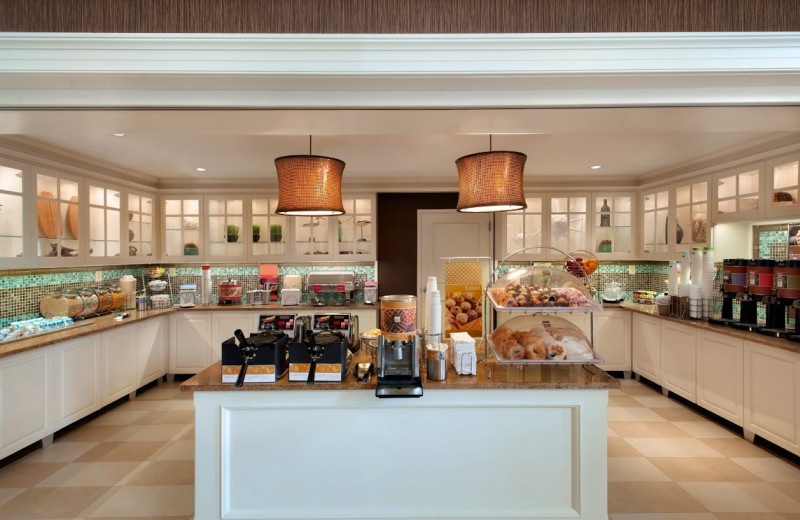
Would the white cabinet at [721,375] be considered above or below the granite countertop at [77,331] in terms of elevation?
below

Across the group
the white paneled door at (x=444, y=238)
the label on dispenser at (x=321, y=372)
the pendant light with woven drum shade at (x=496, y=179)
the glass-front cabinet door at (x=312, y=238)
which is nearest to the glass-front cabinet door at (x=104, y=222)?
the glass-front cabinet door at (x=312, y=238)

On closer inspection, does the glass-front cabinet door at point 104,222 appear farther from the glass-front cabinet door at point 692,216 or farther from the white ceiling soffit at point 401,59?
the glass-front cabinet door at point 692,216

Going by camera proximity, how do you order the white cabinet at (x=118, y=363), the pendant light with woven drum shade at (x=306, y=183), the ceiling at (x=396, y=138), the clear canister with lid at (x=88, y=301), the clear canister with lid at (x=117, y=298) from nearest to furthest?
1. the ceiling at (x=396, y=138)
2. the pendant light with woven drum shade at (x=306, y=183)
3. the white cabinet at (x=118, y=363)
4. the clear canister with lid at (x=88, y=301)
5. the clear canister with lid at (x=117, y=298)

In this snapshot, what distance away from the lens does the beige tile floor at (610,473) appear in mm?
2299

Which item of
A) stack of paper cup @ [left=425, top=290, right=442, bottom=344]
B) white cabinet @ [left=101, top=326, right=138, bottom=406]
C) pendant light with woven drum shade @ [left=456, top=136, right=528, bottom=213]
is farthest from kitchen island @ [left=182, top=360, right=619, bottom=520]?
white cabinet @ [left=101, top=326, right=138, bottom=406]

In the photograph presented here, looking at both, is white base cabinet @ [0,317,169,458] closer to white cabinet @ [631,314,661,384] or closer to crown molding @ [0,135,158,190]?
crown molding @ [0,135,158,190]

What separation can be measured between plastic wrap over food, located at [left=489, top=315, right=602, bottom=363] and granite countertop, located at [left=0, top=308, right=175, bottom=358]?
10.6 feet

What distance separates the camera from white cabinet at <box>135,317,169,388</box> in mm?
4121

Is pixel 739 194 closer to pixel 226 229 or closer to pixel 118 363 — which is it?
pixel 226 229

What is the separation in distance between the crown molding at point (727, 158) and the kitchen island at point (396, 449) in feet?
9.26

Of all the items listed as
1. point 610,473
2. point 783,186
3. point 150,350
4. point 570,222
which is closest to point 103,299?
point 150,350

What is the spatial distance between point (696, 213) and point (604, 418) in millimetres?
3255

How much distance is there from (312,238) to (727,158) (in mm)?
4491

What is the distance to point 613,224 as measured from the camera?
16.6 feet
